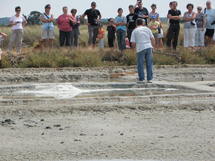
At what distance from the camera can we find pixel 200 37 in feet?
76.8

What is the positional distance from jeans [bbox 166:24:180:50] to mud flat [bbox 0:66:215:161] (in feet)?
21.9

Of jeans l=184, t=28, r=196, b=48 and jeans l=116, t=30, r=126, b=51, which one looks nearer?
jeans l=116, t=30, r=126, b=51

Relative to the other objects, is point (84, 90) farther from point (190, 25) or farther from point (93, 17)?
point (190, 25)

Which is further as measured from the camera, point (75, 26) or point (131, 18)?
point (75, 26)

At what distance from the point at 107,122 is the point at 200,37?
13.5m

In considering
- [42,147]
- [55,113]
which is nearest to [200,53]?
[55,113]

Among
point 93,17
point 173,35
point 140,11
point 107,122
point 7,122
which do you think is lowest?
point 107,122

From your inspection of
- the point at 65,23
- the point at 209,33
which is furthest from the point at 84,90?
the point at 209,33

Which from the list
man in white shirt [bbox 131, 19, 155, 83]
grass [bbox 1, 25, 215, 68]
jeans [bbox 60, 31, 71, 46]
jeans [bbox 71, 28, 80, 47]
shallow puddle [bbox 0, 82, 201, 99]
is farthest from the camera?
jeans [bbox 71, 28, 80, 47]

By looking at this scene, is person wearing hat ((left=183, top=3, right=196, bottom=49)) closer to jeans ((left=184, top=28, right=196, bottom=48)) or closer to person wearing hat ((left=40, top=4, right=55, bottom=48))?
jeans ((left=184, top=28, right=196, bottom=48))

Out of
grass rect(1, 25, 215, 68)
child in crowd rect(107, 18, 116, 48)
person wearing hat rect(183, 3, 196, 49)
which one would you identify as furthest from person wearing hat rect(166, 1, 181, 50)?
child in crowd rect(107, 18, 116, 48)

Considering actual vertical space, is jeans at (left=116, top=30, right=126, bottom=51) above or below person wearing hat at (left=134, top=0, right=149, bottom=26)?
below

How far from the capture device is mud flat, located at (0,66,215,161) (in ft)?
27.0

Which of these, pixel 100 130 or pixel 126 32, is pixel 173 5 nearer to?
pixel 126 32
